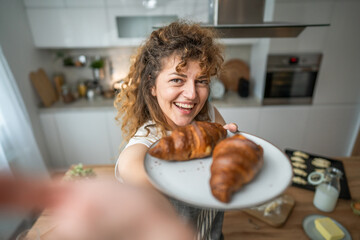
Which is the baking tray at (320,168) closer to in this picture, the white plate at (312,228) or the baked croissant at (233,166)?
the white plate at (312,228)

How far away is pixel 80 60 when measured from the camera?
2939 mm

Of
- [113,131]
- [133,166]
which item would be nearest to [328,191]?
[133,166]

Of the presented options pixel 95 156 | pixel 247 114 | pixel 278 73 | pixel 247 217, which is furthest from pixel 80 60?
pixel 247 217

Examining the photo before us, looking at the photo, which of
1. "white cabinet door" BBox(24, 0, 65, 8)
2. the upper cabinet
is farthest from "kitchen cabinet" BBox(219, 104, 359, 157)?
"white cabinet door" BBox(24, 0, 65, 8)

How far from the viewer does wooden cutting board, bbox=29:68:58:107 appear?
2576 millimetres

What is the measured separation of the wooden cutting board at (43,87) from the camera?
8.45ft

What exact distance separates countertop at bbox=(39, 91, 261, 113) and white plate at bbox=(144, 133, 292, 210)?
6.91ft

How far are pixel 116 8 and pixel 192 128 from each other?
7.81 feet

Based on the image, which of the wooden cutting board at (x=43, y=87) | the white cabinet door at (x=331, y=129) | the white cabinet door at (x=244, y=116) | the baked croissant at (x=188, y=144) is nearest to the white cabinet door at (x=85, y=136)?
the wooden cutting board at (x=43, y=87)

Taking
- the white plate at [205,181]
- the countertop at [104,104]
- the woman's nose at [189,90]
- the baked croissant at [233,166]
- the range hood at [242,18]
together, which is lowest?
the countertop at [104,104]

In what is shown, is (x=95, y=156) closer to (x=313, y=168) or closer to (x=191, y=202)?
(x=313, y=168)

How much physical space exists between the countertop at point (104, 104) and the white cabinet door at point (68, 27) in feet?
2.37

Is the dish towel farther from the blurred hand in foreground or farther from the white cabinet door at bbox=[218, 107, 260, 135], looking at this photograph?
the white cabinet door at bbox=[218, 107, 260, 135]

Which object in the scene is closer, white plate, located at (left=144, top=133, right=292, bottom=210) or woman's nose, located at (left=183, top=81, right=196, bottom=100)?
white plate, located at (left=144, top=133, right=292, bottom=210)
